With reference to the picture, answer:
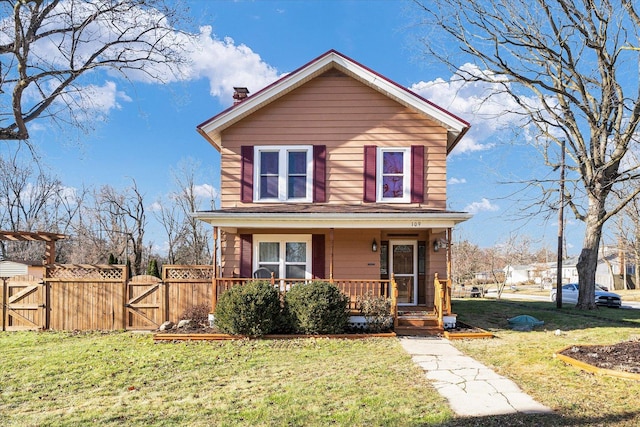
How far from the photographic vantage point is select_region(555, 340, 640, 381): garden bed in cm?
654

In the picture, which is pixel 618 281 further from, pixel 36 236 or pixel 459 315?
pixel 36 236

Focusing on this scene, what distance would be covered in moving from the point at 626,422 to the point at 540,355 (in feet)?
11.4

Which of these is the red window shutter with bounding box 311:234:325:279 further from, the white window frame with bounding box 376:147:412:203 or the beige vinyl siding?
the white window frame with bounding box 376:147:412:203

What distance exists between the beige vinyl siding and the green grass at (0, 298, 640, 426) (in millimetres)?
4698

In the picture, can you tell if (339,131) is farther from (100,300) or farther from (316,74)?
(100,300)

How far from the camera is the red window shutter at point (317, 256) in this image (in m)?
12.4

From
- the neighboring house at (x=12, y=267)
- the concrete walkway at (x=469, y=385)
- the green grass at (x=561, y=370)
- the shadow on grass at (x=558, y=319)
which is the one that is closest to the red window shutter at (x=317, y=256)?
the concrete walkway at (x=469, y=385)

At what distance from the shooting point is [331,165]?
1269 centimetres

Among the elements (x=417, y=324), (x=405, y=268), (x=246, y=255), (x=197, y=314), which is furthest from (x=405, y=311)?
(x=197, y=314)

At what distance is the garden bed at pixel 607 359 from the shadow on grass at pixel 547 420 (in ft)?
5.56

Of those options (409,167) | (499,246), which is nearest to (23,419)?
(409,167)

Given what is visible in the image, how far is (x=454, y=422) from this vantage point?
4859 mm

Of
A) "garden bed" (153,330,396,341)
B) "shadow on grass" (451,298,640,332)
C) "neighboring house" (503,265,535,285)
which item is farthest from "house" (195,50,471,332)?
"neighboring house" (503,265,535,285)

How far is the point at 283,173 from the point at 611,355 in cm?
881
